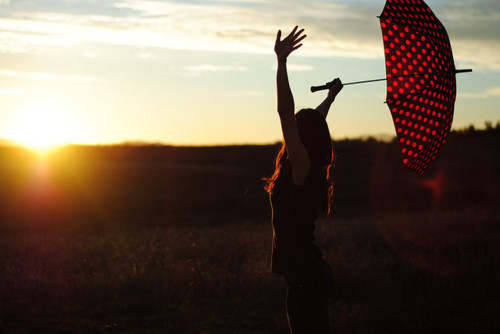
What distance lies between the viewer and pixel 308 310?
2.95 metres

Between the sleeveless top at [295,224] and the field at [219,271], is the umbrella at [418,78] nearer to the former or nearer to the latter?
the sleeveless top at [295,224]

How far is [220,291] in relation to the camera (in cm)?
814

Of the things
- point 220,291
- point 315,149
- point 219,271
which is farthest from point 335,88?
point 219,271

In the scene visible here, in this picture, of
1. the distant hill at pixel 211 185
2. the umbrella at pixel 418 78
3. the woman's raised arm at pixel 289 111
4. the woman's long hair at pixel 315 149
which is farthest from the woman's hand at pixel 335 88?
the distant hill at pixel 211 185

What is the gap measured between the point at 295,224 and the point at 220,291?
5475mm

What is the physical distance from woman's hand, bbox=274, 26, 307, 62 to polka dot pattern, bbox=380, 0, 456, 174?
1.09m

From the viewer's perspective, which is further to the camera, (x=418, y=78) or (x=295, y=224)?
(x=418, y=78)

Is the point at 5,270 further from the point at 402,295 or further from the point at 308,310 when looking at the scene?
the point at 308,310

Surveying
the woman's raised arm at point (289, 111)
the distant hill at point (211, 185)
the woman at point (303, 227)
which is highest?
the woman's raised arm at point (289, 111)

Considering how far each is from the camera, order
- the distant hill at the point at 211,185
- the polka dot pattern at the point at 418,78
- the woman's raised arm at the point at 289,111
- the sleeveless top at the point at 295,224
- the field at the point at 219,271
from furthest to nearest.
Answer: the distant hill at the point at 211,185 < the field at the point at 219,271 < the polka dot pattern at the point at 418,78 < the sleeveless top at the point at 295,224 < the woman's raised arm at the point at 289,111

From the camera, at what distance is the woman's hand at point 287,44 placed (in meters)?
2.68

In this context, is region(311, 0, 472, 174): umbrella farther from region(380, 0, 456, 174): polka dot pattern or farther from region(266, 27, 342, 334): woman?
region(266, 27, 342, 334): woman

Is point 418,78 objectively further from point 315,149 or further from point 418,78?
point 315,149

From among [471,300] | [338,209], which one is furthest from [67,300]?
[338,209]
